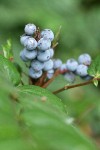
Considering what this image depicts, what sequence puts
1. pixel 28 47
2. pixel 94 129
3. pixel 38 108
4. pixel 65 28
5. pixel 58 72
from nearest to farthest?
pixel 38 108
pixel 28 47
pixel 58 72
pixel 94 129
pixel 65 28

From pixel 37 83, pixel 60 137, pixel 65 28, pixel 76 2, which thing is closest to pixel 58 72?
pixel 37 83

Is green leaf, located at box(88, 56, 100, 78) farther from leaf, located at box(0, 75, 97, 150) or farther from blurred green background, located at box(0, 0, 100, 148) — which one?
blurred green background, located at box(0, 0, 100, 148)

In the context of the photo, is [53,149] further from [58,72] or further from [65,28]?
[65,28]

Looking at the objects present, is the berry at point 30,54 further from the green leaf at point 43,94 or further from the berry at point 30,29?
the green leaf at point 43,94

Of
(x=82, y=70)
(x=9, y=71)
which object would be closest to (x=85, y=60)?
(x=82, y=70)

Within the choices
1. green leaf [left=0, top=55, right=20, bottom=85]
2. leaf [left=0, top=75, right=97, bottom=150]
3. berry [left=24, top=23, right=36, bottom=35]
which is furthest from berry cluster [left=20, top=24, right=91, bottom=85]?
leaf [left=0, top=75, right=97, bottom=150]

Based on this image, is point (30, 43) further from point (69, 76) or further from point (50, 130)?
point (50, 130)
